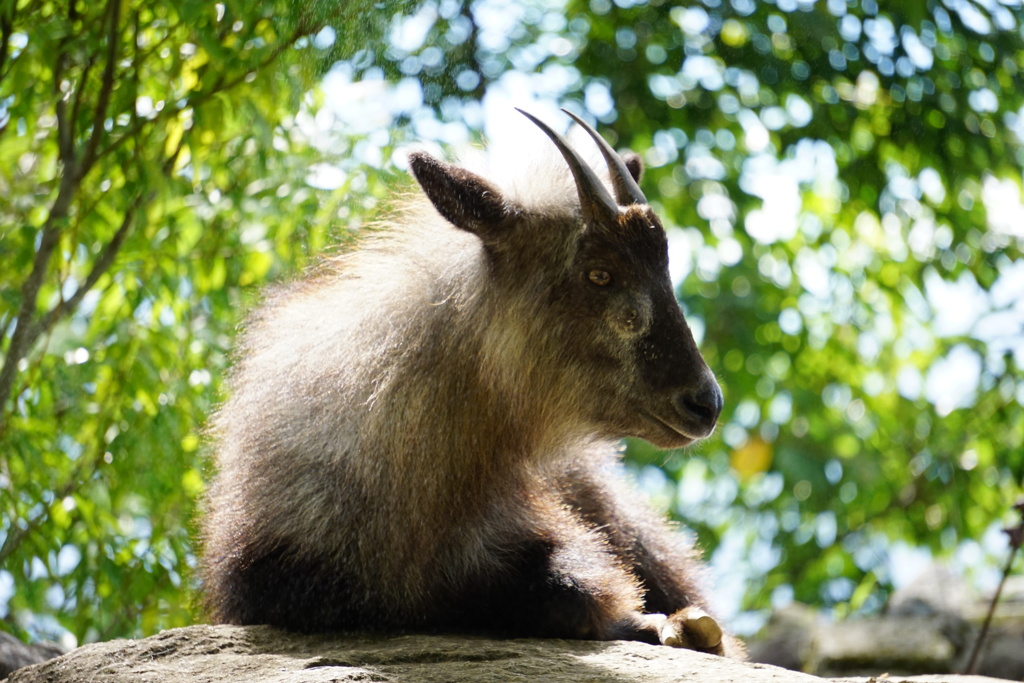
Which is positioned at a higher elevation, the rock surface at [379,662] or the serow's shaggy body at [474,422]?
the serow's shaggy body at [474,422]

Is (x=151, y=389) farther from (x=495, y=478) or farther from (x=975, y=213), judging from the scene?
(x=975, y=213)

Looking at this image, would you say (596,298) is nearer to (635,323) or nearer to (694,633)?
(635,323)

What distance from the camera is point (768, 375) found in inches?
359

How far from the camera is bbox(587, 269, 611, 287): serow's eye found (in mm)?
3656

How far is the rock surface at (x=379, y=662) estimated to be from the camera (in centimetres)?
303

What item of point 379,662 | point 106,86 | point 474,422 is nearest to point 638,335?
point 474,422

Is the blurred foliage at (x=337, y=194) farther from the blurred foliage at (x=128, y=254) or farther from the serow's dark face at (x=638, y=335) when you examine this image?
the serow's dark face at (x=638, y=335)

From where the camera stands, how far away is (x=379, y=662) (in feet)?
10.4

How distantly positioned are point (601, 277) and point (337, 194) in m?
2.10

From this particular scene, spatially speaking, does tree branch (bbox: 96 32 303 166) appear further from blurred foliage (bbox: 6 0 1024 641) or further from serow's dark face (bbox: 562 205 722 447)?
serow's dark face (bbox: 562 205 722 447)

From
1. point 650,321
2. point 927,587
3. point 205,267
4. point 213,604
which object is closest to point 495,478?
point 650,321

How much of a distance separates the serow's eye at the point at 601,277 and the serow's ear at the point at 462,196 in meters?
0.35

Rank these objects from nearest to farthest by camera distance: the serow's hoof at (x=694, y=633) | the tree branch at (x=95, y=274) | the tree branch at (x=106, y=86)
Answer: the serow's hoof at (x=694, y=633)
the tree branch at (x=106, y=86)
the tree branch at (x=95, y=274)

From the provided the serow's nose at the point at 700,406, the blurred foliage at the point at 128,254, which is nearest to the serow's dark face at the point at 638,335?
the serow's nose at the point at 700,406
